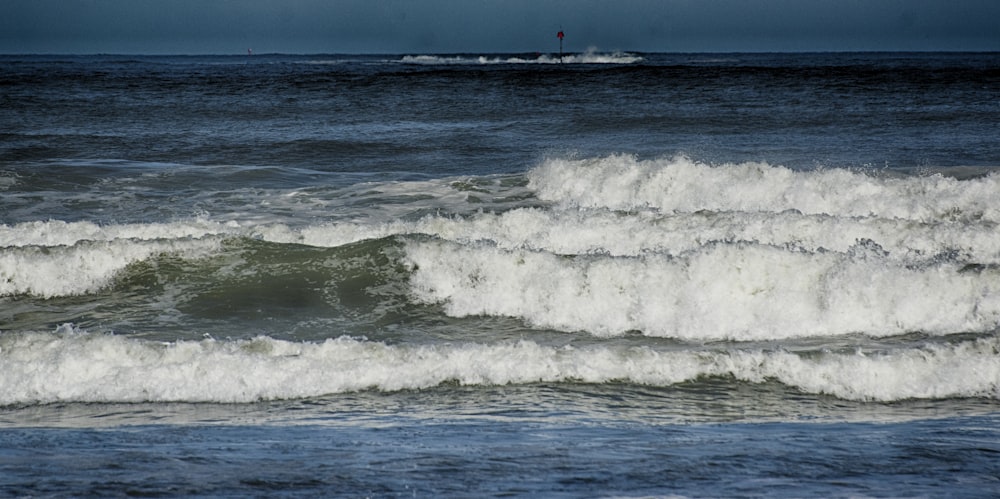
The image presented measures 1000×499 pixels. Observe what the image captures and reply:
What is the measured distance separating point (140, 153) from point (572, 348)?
1280 cm

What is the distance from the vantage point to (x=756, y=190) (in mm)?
11680

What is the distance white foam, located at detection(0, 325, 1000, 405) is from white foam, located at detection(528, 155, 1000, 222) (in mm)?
4613

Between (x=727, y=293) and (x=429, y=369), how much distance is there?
2.70 metres

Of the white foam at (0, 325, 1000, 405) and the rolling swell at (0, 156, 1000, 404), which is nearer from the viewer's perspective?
the white foam at (0, 325, 1000, 405)

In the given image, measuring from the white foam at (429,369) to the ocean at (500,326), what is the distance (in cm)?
2

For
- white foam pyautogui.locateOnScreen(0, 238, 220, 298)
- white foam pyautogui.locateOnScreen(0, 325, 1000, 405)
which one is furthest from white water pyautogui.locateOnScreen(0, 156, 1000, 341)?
white foam pyautogui.locateOnScreen(0, 325, 1000, 405)

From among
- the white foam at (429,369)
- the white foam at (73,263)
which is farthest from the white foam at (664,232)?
the white foam at (429,369)

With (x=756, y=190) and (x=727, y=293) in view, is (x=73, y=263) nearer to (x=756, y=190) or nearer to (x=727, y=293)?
(x=727, y=293)

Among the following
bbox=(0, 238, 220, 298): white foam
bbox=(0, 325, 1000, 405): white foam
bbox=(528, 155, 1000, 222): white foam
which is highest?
bbox=(528, 155, 1000, 222): white foam

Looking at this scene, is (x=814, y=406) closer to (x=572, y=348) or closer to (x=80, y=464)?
(x=572, y=348)

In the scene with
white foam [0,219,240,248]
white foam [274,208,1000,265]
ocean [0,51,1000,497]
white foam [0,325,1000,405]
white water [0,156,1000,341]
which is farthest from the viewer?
white foam [0,219,240,248]

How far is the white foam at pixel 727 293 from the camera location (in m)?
7.39

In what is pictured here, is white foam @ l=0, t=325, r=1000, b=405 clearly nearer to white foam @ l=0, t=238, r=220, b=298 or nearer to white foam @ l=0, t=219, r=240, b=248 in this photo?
white foam @ l=0, t=238, r=220, b=298

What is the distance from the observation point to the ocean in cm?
416
